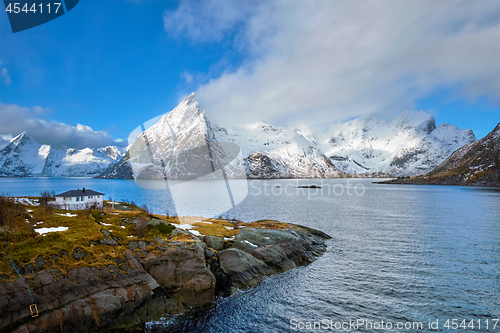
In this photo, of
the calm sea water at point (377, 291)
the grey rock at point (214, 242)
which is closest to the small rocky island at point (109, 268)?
the grey rock at point (214, 242)

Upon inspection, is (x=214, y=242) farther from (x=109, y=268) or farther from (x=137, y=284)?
(x=109, y=268)

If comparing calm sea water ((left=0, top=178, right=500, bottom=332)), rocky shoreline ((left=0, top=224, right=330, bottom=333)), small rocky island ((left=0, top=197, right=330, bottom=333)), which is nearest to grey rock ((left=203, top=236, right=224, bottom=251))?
small rocky island ((left=0, top=197, right=330, bottom=333))

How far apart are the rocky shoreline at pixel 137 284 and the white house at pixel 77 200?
2144cm

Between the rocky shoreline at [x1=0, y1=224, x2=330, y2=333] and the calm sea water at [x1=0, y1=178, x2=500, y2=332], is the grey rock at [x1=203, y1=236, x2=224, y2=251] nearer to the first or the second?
the rocky shoreline at [x1=0, y1=224, x2=330, y2=333]

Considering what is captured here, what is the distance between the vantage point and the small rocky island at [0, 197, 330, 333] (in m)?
18.0

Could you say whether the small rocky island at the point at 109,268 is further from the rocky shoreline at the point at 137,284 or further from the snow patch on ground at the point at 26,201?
the snow patch on ground at the point at 26,201

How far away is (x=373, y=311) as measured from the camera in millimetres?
22125

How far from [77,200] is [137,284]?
1083 inches

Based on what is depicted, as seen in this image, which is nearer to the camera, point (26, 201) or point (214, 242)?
point (214, 242)

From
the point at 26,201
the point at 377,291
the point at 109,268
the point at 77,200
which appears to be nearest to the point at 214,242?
the point at 109,268

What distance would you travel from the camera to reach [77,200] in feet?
137

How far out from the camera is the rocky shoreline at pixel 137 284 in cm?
1756

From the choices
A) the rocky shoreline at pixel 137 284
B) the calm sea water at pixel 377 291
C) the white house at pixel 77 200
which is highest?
the white house at pixel 77 200

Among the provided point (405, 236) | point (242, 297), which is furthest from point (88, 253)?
point (405, 236)
